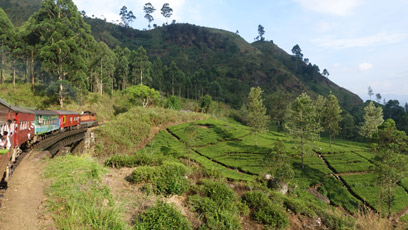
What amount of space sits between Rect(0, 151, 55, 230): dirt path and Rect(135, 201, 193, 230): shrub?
2.72m

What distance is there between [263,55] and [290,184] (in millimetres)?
169861

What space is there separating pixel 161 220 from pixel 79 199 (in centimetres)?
307

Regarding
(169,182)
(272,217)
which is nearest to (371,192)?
(272,217)

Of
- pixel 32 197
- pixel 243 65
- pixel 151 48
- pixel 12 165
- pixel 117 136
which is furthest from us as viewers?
pixel 151 48

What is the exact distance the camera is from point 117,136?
3784 cm

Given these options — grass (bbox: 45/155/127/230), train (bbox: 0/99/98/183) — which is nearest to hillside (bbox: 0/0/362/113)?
train (bbox: 0/99/98/183)

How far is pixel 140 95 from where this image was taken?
59406 millimetres

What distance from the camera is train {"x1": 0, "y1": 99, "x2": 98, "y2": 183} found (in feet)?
32.2

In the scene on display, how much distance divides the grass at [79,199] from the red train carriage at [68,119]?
20.5m

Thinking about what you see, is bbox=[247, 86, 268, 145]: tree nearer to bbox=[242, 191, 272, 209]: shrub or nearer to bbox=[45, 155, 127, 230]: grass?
bbox=[242, 191, 272, 209]: shrub

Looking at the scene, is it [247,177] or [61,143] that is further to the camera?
[247,177]

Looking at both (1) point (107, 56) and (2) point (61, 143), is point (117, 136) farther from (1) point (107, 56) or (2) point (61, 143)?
(1) point (107, 56)

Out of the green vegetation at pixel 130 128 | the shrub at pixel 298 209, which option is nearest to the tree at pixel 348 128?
the green vegetation at pixel 130 128

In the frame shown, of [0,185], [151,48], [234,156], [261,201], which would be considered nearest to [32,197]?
[0,185]
